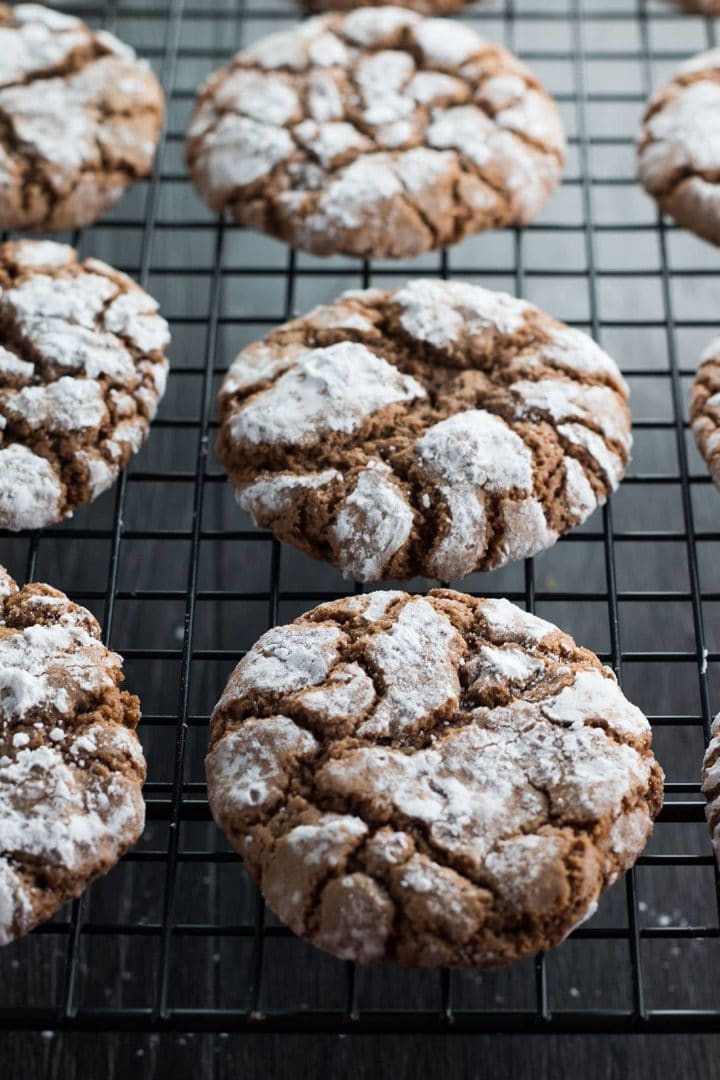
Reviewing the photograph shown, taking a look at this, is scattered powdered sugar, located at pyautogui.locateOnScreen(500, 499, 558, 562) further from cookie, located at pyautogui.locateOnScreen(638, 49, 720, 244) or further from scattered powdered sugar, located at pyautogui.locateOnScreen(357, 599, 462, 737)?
cookie, located at pyautogui.locateOnScreen(638, 49, 720, 244)

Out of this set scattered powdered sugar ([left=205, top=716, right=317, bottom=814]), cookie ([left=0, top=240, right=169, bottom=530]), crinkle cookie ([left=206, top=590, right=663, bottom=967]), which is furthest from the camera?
cookie ([left=0, top=240, right=169, bottom=530])

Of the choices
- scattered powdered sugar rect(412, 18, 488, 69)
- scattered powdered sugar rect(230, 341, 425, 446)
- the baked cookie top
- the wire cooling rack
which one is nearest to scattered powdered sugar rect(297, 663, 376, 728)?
the wire cooling rack

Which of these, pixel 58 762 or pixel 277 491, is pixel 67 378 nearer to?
pixel 277 491

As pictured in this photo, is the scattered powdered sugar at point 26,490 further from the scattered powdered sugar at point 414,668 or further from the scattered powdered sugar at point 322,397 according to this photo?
the scattered powdered sugar at point 414,668

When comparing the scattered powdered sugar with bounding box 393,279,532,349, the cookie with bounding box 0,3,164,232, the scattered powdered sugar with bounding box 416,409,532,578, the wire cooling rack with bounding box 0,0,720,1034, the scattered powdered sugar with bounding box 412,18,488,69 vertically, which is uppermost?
the scattered powdered sugar with bounding box 412,18,488,69

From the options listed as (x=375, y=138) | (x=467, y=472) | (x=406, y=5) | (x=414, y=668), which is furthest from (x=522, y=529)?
(x=406, y=5)

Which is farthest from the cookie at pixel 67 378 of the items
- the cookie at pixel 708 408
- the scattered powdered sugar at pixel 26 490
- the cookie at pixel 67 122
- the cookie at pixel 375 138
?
the cookie at pixel 708 408

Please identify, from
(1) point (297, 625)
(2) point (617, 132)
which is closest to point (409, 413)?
(1) point (297, 625)
